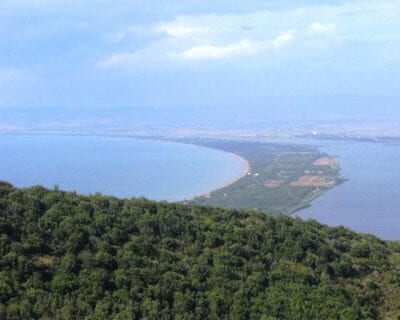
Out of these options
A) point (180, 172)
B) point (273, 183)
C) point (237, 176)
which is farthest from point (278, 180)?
point (180, 172)

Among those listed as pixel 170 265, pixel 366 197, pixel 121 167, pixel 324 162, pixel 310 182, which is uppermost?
pixel 170 265

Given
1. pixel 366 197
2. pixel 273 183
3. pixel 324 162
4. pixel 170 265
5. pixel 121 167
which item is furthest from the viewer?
pixel 324 162

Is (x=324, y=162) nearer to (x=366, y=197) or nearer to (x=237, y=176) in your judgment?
(x=237, y=176)

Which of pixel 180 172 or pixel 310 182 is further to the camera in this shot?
pixel 180 172

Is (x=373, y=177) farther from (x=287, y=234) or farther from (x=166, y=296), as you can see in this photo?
(x=166, y=296)

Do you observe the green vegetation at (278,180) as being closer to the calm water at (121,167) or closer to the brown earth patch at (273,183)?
the brown earth patch at (273,183)

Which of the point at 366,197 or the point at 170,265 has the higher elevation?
the point at 170,265
